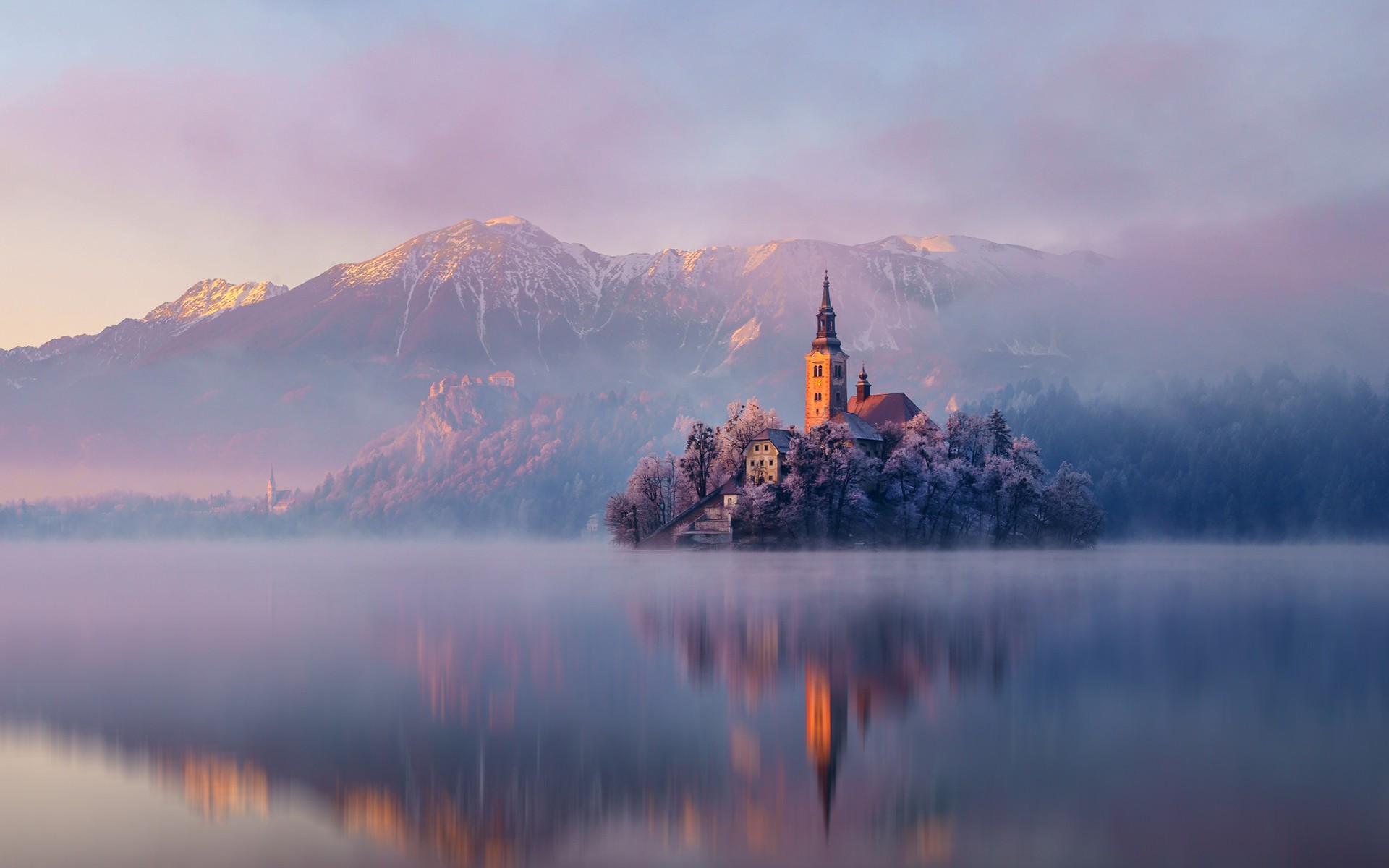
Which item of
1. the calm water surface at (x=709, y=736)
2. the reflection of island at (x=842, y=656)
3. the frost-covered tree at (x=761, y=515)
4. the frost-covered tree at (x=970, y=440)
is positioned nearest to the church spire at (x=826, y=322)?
the frost-covered tree at (x=970, y=440)

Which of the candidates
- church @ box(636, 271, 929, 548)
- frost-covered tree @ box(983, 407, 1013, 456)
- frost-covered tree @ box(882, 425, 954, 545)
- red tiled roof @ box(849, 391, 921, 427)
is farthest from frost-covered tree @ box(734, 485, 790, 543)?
red tiled roof @ box(849, 391, 921, 427)

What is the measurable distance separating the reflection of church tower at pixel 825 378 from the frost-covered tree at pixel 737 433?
38.7ft

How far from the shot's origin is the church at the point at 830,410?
467 feet

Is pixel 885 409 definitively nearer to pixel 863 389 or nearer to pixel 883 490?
pixel 863 389

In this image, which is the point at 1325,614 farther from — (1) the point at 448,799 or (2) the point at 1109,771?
(1) the point at 448,799

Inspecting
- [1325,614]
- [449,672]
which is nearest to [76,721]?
Result: [449,672]

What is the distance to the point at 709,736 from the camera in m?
30.2

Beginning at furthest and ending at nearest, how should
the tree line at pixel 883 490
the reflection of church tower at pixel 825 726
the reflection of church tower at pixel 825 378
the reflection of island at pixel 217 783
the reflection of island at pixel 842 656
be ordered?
the reflection of church tower at pixel 825 378 < the tree line at pixel 883 490 < the reflection of island at pixel 842 656 < the reflection of church tower at pixel 825 726 < the reflection of island at pixel 217 783

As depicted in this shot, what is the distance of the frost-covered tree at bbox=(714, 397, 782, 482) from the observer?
5797 inches

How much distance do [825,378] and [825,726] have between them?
13621 centimetres

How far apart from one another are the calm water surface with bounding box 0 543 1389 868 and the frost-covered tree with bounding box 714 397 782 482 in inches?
3213

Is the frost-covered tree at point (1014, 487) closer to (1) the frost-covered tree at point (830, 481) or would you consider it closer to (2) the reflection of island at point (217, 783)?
(1) the frost-covered tree at point (830, 481)

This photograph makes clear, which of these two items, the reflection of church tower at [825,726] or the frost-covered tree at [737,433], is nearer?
the reflection of church tower at [825,726]

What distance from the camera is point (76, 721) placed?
108 ft
